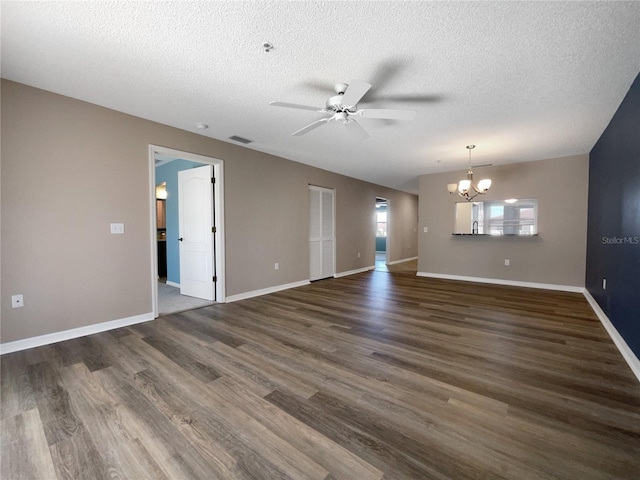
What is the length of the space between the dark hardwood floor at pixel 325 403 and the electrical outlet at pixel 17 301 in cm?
46

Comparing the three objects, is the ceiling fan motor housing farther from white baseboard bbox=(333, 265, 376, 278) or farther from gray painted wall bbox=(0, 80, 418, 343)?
white baseboard bbox=(333, 265, 376, 278)

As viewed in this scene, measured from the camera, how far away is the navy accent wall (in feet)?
7.46

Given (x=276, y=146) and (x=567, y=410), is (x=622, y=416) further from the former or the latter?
(x=276, y=146)

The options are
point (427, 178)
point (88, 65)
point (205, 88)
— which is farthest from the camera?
point (427, 178)

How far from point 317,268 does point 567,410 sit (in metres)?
4.68

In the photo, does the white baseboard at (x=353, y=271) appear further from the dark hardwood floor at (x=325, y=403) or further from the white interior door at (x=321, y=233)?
the dark hardwood floor at (x=325, y=403)

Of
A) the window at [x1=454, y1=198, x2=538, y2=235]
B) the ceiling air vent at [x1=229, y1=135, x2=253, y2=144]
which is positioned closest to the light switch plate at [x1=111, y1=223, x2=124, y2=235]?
the ceiling air vent at [x1=229, y1=135, x2=253, y2=144]

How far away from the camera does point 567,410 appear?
1.68m

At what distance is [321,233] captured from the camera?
609 centimetres

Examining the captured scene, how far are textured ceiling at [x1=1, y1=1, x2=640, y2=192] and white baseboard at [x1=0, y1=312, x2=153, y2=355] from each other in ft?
8.00

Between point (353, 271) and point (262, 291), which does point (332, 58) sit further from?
point (353, 271)

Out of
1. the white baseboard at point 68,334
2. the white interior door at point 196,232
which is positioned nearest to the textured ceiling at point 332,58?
the white interior door at point 196,232

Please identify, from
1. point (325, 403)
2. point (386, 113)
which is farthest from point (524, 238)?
point (325, 403)

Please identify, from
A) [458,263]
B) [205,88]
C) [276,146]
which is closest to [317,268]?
[276,146]
